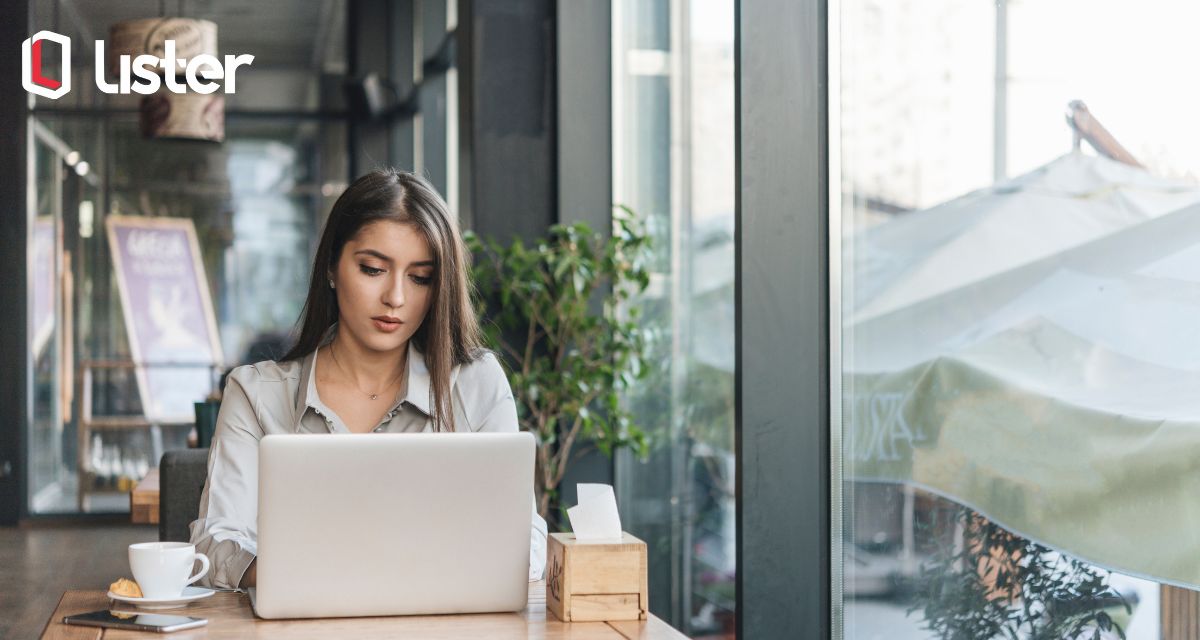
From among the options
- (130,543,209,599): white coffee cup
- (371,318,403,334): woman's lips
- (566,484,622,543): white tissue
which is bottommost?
(130,543,209,599): white coffee cup

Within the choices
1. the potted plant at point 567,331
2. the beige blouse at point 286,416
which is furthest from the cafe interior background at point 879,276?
the beige blouse at point 286,416

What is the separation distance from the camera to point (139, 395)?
7.69m

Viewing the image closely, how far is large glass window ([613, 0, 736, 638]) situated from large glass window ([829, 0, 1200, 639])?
86 centimetres

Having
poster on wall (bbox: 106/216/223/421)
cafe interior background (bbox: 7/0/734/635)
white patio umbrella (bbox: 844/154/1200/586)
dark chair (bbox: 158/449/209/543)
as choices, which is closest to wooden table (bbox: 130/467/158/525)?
dark chair (bbox: 158/449/209/543)

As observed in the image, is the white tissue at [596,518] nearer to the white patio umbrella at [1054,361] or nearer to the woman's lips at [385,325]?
the woman's lips at [385,325]

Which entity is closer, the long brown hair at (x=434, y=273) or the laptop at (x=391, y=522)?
the laptop at (x=391, y=522)

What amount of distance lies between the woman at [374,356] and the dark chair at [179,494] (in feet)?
2.04

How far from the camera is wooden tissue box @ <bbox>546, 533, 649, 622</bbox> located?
1646 millimetres

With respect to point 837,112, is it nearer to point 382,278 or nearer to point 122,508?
point 382,278

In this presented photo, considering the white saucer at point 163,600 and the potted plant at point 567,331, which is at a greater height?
the potted plant at point 567,331

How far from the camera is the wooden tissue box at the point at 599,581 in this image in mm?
1646

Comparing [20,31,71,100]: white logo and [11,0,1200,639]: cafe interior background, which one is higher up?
[20,31,71,100]: white logo

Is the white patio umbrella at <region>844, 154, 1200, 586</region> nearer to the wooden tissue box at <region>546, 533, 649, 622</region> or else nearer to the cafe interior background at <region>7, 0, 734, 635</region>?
the wooden tissue box at <region>546, 533, 649, 622</region>

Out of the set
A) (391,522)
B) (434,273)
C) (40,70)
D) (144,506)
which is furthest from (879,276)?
(40,70)
